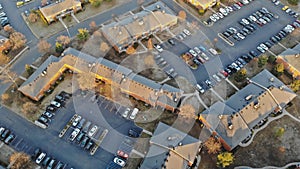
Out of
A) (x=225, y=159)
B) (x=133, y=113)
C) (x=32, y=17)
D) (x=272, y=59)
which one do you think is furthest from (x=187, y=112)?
(x=32, y=17)

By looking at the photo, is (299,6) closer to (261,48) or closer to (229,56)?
(261,48)

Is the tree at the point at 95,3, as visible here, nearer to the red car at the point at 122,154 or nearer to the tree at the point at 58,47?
the tree at the point at 58,47

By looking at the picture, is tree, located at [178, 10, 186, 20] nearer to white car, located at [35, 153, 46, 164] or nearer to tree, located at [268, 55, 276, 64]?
tree, located at [268, 55, 276, 64]

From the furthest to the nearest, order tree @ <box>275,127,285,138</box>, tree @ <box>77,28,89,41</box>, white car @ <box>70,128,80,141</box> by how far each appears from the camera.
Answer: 1. tree @ <box>77,28,89,41</box>
2. white car @ <box>70,128,80,141</box>
3. tree @ <box>275,127,285,138</box>

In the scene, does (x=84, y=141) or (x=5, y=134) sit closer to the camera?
(x=84, y=141)

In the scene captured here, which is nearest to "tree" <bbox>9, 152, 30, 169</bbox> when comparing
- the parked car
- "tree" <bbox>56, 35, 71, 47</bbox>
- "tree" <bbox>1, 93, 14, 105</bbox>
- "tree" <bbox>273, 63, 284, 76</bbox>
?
"tree" <bbox>1, 93, 14, 105</bbox>

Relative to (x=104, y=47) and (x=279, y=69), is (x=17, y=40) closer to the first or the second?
(x=104, y=47)

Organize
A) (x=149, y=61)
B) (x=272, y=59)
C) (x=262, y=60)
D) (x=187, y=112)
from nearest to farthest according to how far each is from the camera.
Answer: (x=187, y=112) → (x=262, y=60) → (x=272, y=59) → (x=149, y=61)
